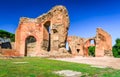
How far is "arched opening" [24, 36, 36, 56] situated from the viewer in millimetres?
38000

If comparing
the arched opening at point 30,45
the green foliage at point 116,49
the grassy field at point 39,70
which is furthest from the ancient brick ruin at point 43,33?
the green foliage at point 116,49

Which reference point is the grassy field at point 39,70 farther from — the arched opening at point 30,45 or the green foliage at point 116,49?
the green foliage at point 116,49

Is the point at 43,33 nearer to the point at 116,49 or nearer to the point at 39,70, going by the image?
the point at 39,70

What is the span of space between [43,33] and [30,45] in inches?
132

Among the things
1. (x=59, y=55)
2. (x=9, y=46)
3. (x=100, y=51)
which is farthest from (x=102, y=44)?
(x=59, y=55)

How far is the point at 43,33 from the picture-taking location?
37.2 meters

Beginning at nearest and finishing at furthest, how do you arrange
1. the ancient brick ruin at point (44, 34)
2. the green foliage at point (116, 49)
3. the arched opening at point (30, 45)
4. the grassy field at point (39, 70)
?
the grassy field at point (39, 70) < the ancient brick ruin at point (44, 34) < the arched opening at point (30, 45) < the green foliage at point (116, 49)

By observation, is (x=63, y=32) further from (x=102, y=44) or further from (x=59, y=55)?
(x=102, y=44)

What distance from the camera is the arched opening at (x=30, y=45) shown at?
3800cm

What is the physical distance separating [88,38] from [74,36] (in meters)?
4.33

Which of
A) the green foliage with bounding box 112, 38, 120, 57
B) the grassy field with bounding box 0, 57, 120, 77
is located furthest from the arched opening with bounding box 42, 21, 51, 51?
the green foliage with bounding box 112, 38, 120, 57

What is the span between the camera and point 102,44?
52312 millimetres

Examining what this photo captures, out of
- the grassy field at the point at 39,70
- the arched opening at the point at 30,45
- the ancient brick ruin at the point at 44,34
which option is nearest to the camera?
the grassy field at the point at 39,70

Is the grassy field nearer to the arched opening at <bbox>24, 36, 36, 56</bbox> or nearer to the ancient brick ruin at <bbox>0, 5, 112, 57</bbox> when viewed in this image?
the ancient brick ruin at <bbox>0, 5, 112, 57</bbox>
